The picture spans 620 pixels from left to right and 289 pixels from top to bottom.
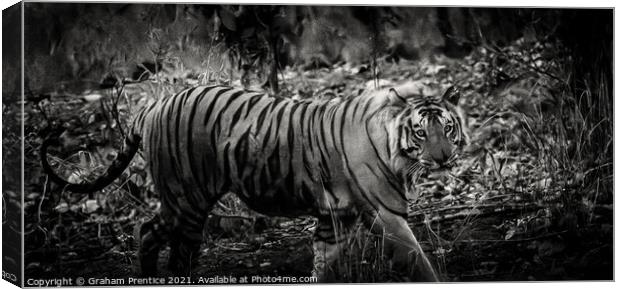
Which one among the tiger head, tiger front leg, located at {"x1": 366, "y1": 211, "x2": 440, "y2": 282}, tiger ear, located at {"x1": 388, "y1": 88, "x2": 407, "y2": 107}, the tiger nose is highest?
tiger ear, located at {"x1": 388, "y1": 88, "x2": 407, "y2": 107}

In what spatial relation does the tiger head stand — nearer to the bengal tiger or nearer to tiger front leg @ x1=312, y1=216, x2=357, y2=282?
the bengal tiger

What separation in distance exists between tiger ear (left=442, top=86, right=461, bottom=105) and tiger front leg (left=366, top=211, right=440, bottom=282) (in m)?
0.94

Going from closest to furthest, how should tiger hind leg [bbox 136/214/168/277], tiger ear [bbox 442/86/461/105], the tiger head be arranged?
tiger hind leg [bbox 136/214/168/277] → the tiger head → tiger ear [bbox 442/86/461/105]

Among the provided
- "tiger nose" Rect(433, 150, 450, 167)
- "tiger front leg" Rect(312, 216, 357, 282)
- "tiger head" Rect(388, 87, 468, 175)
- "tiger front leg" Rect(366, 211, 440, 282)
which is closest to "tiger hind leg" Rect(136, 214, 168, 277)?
"tiger front leg" Rect(312, 216, 357, 282)

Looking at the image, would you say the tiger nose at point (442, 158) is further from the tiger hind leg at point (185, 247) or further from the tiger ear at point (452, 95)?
the tiger hind leg at point (185, 247)

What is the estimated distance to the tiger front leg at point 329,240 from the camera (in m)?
8.88

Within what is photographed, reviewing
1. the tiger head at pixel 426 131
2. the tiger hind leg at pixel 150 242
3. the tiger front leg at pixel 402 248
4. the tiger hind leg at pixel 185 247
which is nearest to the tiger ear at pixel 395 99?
the tiger head at pixel 426 131

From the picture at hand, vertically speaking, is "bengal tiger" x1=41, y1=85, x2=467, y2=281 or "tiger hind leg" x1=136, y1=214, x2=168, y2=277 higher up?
"bengal tiger" x1=41, y1=85, x2=467, y2=281

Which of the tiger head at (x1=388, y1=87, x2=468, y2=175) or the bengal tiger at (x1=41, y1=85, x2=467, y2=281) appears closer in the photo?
the bengal tiger at (x1=41, y1=85, x2=467, y2=281)

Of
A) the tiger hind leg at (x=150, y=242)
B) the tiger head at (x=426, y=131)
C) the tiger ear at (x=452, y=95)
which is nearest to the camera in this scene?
the tiger hind leg at (x=150, y=242)

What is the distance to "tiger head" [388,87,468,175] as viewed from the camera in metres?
8.92

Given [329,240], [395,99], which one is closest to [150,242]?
[329,240]

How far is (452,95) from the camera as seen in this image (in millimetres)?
9039

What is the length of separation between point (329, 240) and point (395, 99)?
3.76ft
